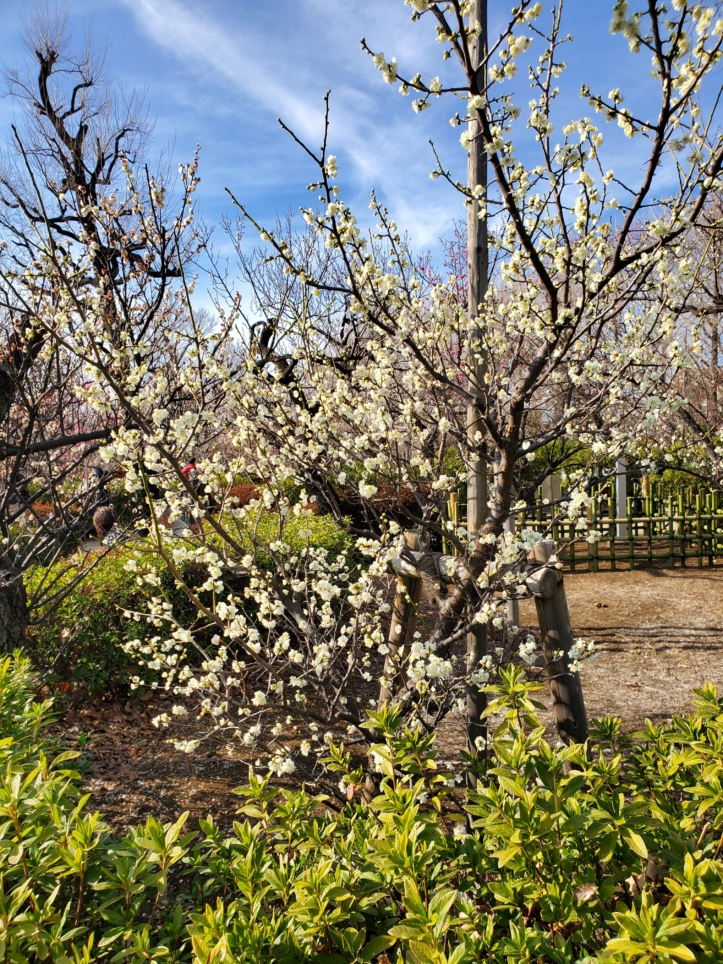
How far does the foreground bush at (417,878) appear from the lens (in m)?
1.12

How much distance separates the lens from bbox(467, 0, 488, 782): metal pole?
264cm

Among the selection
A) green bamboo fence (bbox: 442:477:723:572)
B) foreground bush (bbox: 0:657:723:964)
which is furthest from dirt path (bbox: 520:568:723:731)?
foreground bush (bbox: 0:657:723:964)

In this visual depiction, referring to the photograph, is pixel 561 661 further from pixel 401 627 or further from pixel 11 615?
pixel 11 615

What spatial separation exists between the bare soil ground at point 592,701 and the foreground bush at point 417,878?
1261mm

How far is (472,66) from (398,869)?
224cm

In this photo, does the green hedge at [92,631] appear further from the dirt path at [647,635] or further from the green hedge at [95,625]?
the dirt path at [647,635]

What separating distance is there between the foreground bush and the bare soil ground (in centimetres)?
126

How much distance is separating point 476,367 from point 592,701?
10.2 feet

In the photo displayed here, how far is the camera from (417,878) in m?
1.26

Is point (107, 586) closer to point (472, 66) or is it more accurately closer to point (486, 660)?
point (486, 660)

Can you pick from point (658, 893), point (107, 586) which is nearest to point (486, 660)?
point (658, 893)

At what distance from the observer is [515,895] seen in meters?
1.29

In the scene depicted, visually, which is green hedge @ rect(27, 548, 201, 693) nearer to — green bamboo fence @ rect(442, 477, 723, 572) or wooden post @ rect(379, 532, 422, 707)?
wooden post @ rect(379, 532, 422, 707)

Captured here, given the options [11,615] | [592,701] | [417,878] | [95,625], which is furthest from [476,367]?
[95,625]
